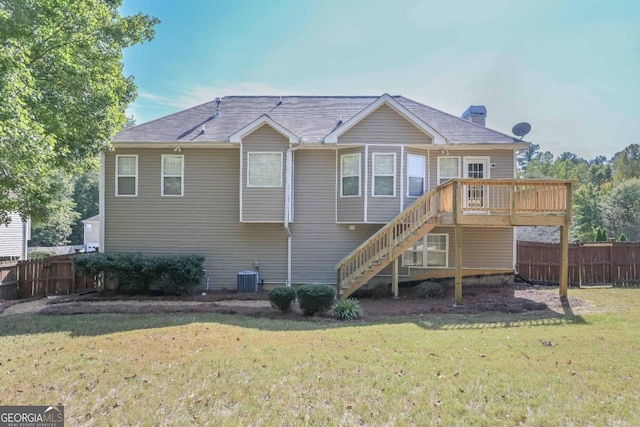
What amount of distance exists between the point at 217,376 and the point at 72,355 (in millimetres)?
2647

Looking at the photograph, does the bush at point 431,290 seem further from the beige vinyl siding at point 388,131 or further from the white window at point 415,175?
the beige vinyl siding at point 388,131

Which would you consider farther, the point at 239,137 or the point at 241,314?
the point at 239,137

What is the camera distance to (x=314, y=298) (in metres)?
8.62

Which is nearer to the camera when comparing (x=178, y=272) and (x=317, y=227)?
(x=178, y=272)

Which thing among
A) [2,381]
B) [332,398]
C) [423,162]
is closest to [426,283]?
[423,162]

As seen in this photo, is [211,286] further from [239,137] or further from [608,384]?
[608,384]

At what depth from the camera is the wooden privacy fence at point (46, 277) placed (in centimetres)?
1232

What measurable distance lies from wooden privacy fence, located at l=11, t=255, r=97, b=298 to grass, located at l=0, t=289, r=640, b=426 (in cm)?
509

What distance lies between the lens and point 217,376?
4.75m

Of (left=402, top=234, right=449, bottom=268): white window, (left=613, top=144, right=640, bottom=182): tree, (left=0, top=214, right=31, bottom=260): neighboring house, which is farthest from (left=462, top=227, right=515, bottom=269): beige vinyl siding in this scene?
(left=613, top=144, right=640, bottom=182): tree

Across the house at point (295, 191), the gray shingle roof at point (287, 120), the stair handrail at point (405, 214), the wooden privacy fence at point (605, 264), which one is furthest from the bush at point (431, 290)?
the wooden privacy fence at point (605, 264)

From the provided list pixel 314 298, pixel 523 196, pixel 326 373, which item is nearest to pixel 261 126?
pixel 314 298

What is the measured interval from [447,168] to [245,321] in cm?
863

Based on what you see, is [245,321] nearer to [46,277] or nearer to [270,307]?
[270,307]
